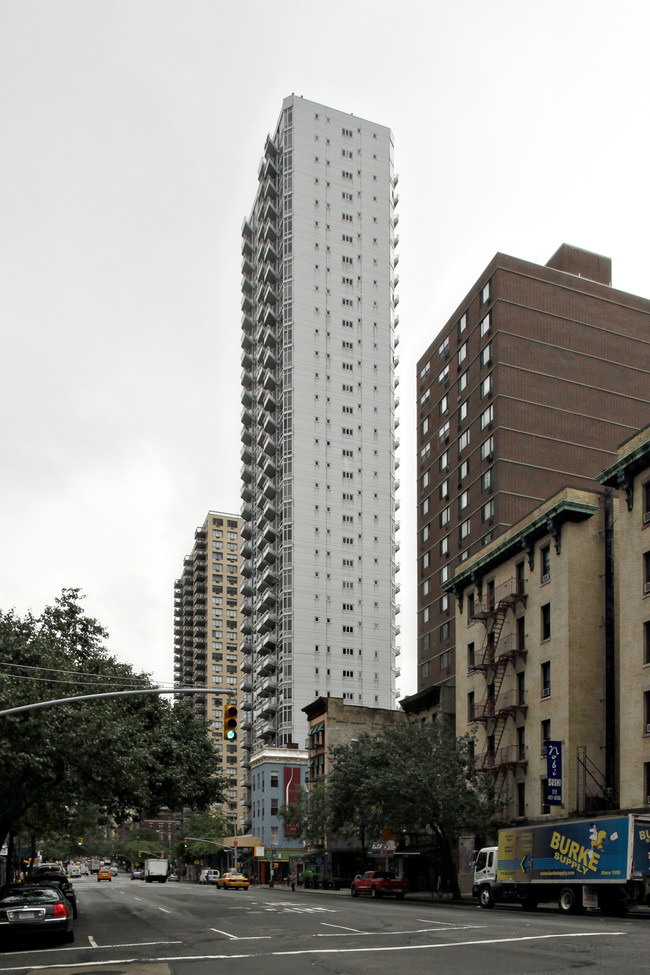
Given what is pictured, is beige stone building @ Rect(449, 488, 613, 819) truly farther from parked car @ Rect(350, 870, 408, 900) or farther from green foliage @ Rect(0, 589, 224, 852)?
green foliage @ Rect(0, 589, 224, 852)

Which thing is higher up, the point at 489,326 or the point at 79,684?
the point at 489,326

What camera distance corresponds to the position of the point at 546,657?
5528 cm

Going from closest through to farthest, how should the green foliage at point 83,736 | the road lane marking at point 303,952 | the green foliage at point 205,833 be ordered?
the road lane marking at point 303,952
the green foliage at point 83,736
the green foliage at point 205,833

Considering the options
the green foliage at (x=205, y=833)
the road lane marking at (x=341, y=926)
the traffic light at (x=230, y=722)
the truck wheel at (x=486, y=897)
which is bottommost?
the green foliage at (x=205, y=833)

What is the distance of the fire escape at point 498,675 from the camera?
5791 cm

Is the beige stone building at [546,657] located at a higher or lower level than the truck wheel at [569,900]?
higher

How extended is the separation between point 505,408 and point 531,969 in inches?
2509

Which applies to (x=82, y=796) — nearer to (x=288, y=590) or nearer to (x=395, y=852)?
(x=395, y=852)

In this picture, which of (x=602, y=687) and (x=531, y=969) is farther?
(x=602, y=687)

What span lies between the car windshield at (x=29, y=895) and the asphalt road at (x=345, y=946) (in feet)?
3.73

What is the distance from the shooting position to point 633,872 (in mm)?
33250

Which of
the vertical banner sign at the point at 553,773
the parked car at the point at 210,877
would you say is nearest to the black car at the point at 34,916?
the vertical banner sign at the point at 553,773

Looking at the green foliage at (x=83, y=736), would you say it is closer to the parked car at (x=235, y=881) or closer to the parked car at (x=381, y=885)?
the parked car at (x=381, y=885)

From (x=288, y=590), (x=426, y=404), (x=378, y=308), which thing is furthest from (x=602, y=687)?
(x=378, y=308)
